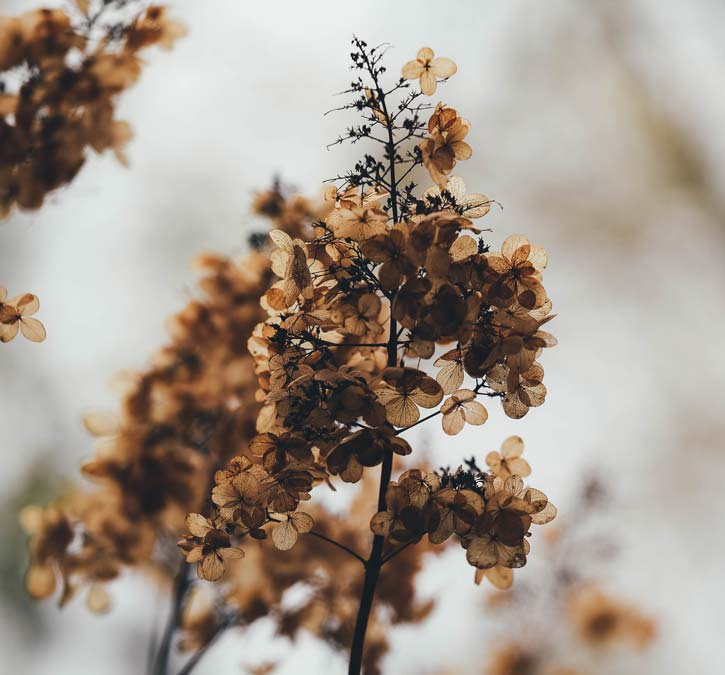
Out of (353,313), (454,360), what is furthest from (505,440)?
(353,313)

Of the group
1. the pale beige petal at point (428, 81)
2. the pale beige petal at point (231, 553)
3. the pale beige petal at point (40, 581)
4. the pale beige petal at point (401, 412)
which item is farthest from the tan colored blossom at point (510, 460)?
the pale beige petal at point (40, 581)

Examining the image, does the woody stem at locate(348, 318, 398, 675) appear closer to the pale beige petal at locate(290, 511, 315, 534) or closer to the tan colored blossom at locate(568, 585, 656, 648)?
the pale beige petal at locate(290, 511, 315, 534)

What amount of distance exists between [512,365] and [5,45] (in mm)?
1302

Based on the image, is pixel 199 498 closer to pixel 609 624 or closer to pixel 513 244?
pixel 513 244

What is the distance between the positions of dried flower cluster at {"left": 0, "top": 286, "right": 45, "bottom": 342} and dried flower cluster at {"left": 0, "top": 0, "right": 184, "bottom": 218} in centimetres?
49

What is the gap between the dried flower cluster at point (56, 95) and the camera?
4.93 ft

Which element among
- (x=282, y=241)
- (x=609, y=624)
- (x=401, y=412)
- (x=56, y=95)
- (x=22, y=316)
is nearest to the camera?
(x=401, y=412)

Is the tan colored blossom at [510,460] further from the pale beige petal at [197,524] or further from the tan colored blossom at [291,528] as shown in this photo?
the pale beige petal at [197,524]

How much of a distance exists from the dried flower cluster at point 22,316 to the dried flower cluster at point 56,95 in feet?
1.62

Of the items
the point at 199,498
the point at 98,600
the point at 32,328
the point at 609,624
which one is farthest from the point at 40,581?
the point at 609,624

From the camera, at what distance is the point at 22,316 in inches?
43.3

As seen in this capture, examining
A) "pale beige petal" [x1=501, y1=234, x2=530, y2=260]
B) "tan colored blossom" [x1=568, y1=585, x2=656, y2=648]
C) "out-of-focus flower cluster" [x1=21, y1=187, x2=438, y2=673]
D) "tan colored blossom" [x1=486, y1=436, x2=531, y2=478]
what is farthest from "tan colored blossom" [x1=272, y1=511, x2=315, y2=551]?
"tan colored blossom" [x1=568, y1=585, x2=656, y2=648]

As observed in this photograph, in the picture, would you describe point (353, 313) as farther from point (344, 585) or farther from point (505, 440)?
point (344, 585)

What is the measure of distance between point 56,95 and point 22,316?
0.66m
